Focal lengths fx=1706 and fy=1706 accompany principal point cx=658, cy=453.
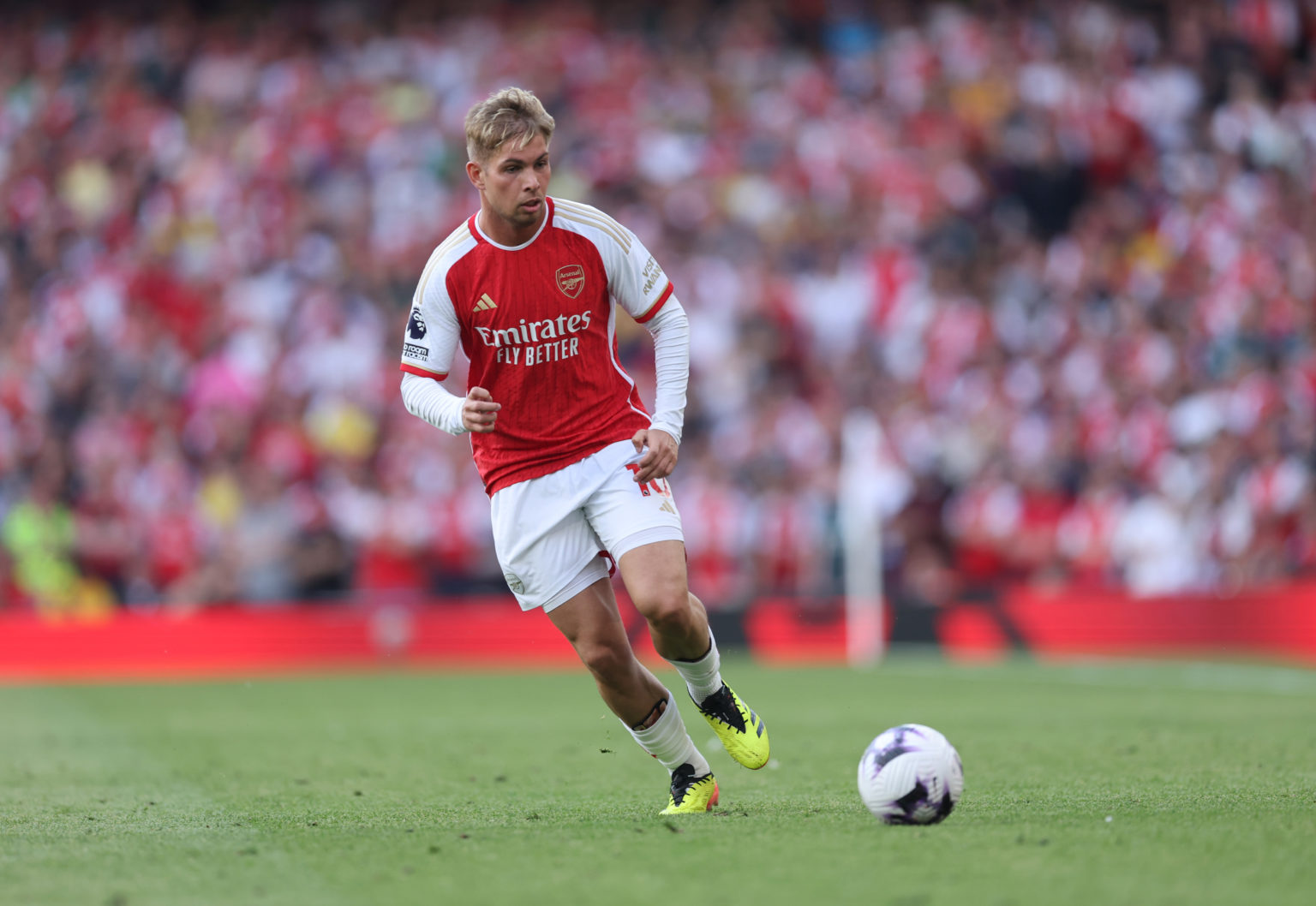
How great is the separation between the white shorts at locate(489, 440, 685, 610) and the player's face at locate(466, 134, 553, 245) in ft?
3.21

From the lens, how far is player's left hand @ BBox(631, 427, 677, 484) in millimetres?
6320

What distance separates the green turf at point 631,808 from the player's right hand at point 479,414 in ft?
4.66

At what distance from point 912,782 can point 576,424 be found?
6.30ft

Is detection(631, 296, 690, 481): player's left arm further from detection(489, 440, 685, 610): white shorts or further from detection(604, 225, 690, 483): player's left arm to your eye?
detection(489, 440, 685, 610): white shorts

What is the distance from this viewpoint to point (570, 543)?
6570 millimetres

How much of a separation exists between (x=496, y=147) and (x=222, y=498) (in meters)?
13.3

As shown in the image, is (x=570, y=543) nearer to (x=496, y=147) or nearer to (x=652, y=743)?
(x=652, y=743)

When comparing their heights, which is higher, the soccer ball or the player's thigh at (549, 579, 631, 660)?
the player's thigh at (549, 579, 631, 660)

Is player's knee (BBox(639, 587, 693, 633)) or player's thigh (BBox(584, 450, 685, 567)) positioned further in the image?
player's thigh (BBox(584, 450, 685, 567))

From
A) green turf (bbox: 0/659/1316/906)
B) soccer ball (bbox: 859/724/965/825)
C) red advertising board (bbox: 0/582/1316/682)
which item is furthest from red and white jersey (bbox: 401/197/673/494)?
red advertising board (bbox: 0/582/1316/682)

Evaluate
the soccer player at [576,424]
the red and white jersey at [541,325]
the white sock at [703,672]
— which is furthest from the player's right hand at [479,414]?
the white sock at [703,672]

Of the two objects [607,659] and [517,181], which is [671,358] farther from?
[607,659]

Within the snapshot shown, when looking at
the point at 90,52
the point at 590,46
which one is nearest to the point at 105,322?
the point at 90,52

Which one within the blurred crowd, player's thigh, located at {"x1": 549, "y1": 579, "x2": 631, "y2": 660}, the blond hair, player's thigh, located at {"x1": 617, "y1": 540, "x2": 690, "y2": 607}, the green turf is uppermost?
the blurred crowd
